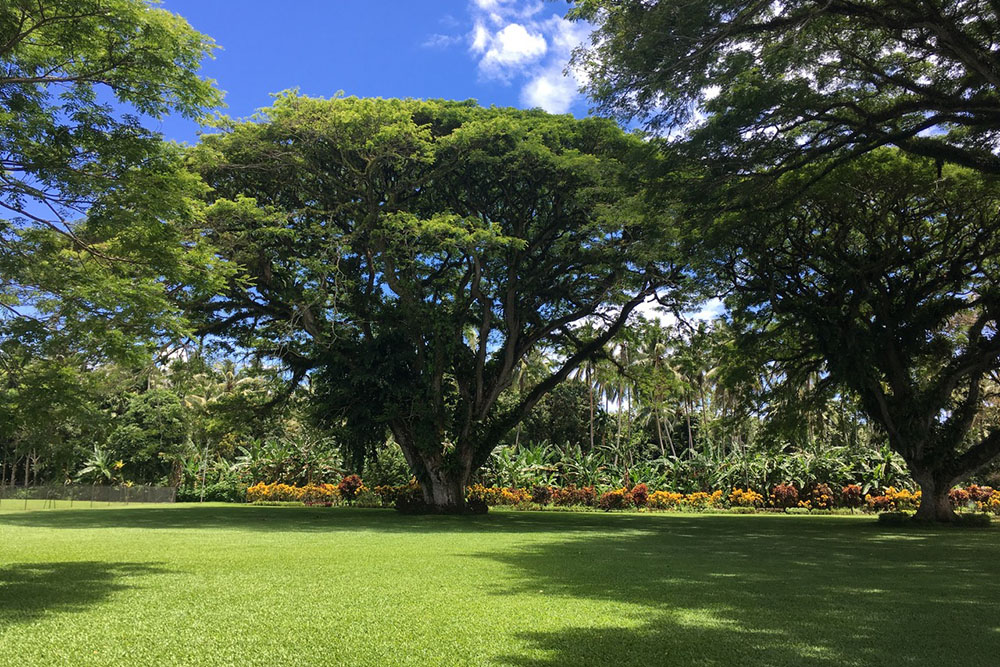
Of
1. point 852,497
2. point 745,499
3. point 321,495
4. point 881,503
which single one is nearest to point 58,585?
point 321,495

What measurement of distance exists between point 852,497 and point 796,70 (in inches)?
849

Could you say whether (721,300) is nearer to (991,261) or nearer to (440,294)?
(991,261)

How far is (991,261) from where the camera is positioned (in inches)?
736

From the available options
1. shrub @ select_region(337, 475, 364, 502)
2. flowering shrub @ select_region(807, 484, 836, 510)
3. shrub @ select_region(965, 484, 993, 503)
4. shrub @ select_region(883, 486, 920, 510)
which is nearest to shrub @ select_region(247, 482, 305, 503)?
shrub @ select_region(337, 475, 364, 502)

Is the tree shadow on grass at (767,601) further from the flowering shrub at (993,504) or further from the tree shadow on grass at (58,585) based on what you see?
the flowering shrub at (993,504)

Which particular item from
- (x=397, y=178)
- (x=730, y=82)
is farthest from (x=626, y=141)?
(x=730, y=82)

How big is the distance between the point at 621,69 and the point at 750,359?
42.8 ft

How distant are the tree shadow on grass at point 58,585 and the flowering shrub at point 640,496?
797 inches

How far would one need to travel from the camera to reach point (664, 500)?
27.1m

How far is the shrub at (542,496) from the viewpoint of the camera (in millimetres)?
28000

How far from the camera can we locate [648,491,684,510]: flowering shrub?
27078 mm

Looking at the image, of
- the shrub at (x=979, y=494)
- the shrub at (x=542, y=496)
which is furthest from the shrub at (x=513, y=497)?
the shrub at (x=979, y=494)

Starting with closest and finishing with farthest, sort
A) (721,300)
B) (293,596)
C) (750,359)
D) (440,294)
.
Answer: (293,596) < (721,300) < (750,359) < (440,294)

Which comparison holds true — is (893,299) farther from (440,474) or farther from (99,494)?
(99,494)
